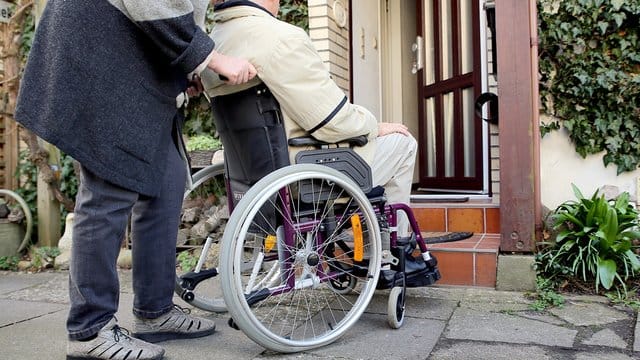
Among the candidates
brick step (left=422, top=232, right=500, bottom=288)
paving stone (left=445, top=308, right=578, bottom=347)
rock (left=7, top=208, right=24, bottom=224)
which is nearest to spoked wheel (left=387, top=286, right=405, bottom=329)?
paving stone (left=445, top=308, right=578, bottom=347)

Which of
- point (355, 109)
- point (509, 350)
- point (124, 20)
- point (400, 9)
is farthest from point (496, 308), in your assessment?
point (400, 9)

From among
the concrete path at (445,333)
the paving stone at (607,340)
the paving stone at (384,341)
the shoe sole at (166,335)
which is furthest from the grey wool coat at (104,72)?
the paving stone at (607,340)

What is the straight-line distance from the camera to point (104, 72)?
1.56 m

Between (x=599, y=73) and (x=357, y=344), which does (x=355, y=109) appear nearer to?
(x=357, y=344)

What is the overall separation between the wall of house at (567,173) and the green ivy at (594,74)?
5 cm

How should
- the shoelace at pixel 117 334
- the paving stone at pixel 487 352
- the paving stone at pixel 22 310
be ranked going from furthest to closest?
the paving stone at pixel 22 310
the paving stone at pixel 487 352
the shoelace at pixel 117 334

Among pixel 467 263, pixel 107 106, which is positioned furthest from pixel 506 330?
pixel 107 106

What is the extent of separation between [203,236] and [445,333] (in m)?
1.71

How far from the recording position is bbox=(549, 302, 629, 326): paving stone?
6.93 ft

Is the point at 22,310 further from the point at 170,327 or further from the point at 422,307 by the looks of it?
the point at 422,307

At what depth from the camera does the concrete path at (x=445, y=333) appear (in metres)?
1.79

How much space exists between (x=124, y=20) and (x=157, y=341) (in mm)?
1037

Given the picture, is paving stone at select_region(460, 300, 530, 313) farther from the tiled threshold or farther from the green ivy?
the green ivy

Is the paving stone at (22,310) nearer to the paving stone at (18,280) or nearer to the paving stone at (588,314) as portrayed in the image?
the paving stone at (18,280)
